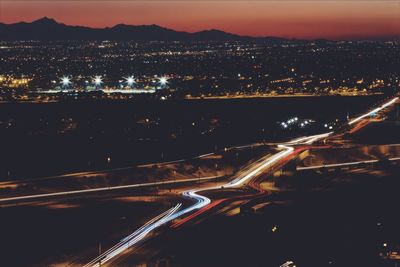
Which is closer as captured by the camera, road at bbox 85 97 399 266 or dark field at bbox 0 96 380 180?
road at bbox 85 97 399 266

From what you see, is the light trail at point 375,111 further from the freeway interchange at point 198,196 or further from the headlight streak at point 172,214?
the headlight streak at point 172,214

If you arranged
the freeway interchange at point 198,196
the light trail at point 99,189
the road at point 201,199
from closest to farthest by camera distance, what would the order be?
the road at point 201,199 → the freeway interchange at point 198,196 → the light trail at point 99,189

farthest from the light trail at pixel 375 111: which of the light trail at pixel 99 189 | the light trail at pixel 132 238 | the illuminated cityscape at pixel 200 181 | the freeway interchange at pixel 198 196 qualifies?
the light trail at pixel 132 238

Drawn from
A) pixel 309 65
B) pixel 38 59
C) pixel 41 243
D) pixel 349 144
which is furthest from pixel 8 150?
pixel 38 59

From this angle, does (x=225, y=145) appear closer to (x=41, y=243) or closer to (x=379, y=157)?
(x=379, y=157)

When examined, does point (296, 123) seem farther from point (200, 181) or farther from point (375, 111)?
point (200, 181)

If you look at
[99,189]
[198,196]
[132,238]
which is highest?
[132,238]

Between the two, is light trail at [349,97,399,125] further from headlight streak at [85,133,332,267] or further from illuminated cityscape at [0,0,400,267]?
headlight streak at [85,133,332,267]

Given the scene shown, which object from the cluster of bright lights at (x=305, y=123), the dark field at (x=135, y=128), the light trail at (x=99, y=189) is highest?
the light trail at (x=99, y=189)

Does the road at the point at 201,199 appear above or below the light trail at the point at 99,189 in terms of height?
above

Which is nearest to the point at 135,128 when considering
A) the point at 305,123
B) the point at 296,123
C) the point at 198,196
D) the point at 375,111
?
the point at 296,123

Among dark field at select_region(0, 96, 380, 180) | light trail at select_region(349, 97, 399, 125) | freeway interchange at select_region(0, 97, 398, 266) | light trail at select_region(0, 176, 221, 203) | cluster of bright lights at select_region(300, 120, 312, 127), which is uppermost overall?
freeway interchange at select_region(0, 97, 398, 266)

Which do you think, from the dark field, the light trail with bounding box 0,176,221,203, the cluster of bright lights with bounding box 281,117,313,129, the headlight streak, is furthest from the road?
the cluster of bright lights with bounding box 281,117,313,129
